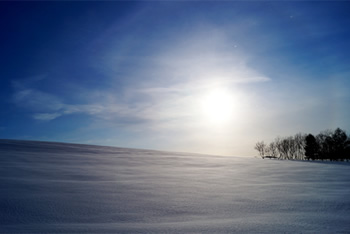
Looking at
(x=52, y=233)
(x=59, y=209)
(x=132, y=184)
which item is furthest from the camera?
(x=132, y=184)

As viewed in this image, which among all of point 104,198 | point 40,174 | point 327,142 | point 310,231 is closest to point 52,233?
point 104,198

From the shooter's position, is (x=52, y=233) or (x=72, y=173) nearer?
(x=52, y=233)

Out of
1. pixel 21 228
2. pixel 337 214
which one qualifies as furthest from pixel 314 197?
pixel 21 228

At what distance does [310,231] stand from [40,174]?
3.98m

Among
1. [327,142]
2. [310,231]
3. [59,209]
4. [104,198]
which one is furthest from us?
[327,142]

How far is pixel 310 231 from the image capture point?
5.38ft

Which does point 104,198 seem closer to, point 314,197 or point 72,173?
point 72,173

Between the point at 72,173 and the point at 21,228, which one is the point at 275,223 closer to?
the point at 21,228

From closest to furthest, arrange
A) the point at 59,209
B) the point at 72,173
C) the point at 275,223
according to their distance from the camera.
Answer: the point at 275,223, the point at 59,209, the point at 72,173

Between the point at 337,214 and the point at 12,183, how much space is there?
3997 millimetres

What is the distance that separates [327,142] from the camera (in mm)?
39812

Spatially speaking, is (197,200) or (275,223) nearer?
(275,223)

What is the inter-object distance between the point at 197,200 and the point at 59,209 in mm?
1537

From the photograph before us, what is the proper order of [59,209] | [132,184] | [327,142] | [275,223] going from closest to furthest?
[275,223] < [59,209] < [132,184] < [327,142]
